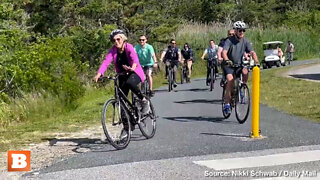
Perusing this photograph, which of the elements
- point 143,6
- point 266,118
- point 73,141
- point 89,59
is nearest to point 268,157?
point 73,141

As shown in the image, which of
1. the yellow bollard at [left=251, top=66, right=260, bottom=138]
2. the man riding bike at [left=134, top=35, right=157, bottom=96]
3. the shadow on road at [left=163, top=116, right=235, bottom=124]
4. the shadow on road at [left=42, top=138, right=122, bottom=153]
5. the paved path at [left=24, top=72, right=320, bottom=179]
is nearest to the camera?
the paved path at [left=24, top=72, right=320, bottom=179]

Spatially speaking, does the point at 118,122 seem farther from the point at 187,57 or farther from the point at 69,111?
the point at 187,57

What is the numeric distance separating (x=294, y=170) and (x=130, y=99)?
3.64 meters

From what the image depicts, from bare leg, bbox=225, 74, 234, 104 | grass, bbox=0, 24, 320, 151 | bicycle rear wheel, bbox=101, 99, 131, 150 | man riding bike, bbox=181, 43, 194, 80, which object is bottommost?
grass, bbox=0, 24, 320, 151

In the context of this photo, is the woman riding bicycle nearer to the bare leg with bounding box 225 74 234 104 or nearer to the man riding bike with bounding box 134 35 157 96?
the bare leg with bounding box 225 74 234 104

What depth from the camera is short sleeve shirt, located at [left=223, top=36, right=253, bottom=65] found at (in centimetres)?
1133

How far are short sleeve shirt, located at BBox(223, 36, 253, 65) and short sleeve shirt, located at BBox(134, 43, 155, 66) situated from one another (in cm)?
357

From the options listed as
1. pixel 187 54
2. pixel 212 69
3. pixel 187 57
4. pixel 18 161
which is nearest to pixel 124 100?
pixel 18 161

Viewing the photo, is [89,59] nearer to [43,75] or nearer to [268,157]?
[43,75]

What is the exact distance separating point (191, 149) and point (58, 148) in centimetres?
217

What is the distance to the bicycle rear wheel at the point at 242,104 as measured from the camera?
1102cm

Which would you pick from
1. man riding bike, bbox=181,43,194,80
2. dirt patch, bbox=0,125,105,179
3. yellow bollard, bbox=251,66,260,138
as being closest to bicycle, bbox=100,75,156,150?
dirt patch, bbox=0,125,105,179

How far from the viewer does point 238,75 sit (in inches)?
449

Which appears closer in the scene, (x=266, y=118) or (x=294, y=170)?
(x=294, y=170)
